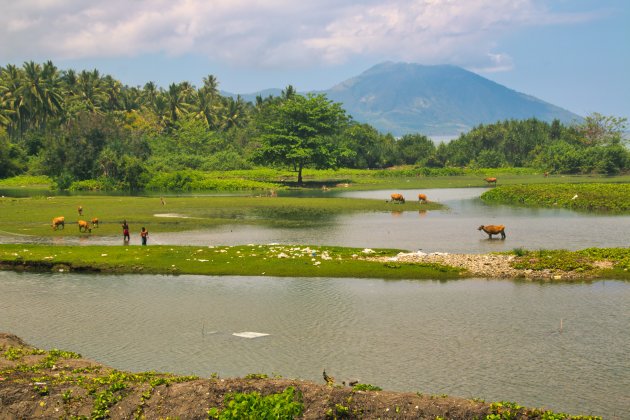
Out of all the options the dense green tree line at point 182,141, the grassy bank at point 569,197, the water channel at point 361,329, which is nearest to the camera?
the water channel at point 361,329

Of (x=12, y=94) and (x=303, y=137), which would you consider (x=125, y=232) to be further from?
(x=12, y=94)

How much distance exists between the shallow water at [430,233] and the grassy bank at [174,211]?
3289mm

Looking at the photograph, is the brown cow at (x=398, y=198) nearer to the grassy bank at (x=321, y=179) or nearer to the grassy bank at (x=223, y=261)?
the grassy bank at (x=321, y=179)

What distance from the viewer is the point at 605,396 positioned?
22.4m

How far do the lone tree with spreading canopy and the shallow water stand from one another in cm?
5787

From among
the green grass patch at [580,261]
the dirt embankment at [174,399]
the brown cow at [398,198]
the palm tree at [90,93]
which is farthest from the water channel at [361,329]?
the palm tree at [90,93]

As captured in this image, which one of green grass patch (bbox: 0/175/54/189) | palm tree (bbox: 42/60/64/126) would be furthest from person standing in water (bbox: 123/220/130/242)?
palm tree (bbox: 42/60/64/126)

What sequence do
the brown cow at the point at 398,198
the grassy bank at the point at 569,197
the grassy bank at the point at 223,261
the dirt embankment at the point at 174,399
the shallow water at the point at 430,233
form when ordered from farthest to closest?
the brown cow at the point at 398,198 < the grassy bank at the point at 569,197 < the shallow water at the point at 430,233 < the grassy bank at the point at 223,261 < the dirt embankment at the point at 174,399

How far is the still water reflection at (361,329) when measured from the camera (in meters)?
24.3

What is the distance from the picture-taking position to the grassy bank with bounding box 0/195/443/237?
67500mm

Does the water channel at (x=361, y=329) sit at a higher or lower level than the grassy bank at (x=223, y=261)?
lower

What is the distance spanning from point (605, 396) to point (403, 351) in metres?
7.86

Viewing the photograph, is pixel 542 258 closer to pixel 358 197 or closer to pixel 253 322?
pixel 253 322

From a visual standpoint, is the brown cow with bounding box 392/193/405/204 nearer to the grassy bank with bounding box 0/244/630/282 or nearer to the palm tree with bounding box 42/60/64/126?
the grassy bank with bounding box 0/244/630/282
